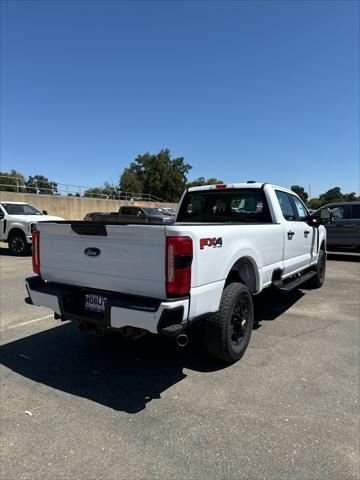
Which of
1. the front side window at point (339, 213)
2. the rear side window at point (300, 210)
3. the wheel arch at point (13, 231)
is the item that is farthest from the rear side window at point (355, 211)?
the wheel arch at point (13, 231)

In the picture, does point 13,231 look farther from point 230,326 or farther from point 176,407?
point 176,407

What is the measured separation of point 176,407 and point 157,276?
1.13m

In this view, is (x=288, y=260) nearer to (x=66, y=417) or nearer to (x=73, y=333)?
(x=73, y=333)

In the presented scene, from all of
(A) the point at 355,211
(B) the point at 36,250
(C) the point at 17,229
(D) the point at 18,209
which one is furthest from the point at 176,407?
(D) the point at 18,209

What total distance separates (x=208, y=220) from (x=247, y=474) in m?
3.86

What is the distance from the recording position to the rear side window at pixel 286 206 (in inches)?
224

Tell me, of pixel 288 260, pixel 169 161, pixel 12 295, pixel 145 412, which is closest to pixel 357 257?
pixel 288 260

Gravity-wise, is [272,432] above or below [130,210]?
below

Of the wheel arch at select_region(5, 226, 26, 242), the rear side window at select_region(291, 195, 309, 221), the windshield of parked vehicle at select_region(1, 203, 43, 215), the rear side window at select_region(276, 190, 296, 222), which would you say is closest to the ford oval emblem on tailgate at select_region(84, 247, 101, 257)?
the rear side window at select_region(276, 190, 296, 222)

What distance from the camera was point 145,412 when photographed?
10.2ft

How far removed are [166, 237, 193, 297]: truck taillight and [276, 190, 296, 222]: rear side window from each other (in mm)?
2991

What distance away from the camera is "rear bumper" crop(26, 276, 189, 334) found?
298 cm

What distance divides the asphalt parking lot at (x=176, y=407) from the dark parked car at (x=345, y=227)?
7430 mm

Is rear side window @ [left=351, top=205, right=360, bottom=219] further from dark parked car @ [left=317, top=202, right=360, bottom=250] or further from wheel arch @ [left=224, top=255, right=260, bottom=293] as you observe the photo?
wheel arch @ [left=224, top=255, right=260, bottom=293]
